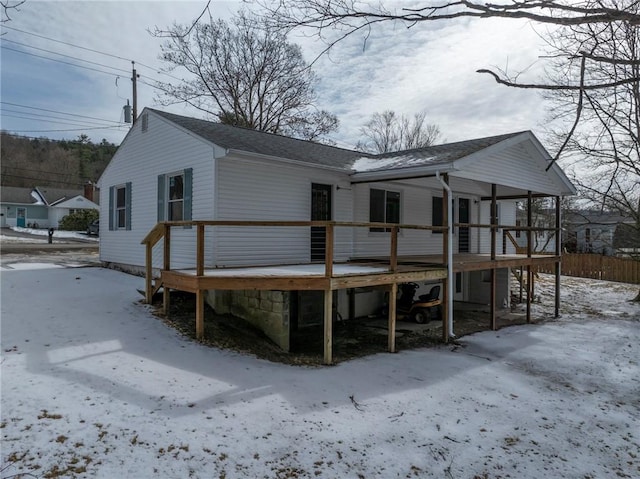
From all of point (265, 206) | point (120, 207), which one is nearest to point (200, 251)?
point (265, 206)

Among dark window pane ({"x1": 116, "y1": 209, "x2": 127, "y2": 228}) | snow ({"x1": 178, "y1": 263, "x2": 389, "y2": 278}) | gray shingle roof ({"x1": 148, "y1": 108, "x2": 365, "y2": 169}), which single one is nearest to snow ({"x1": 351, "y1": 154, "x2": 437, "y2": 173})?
gray shingle roof ({"x1": 148, "y1": 108, "x2": 365, "y2": 169})

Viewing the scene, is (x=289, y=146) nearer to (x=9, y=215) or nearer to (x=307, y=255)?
(x=307, y=255)

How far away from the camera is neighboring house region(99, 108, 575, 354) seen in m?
8.77

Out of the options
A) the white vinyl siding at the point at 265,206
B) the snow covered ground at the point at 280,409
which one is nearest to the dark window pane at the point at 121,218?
the snow covered ground at the point at 280,409

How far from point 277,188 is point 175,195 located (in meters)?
2.57

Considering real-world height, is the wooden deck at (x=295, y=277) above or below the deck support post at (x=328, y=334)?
above

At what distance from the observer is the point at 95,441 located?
11.5 feet

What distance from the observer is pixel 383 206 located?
12016 millimetres

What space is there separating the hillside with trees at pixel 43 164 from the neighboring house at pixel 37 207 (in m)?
4.93

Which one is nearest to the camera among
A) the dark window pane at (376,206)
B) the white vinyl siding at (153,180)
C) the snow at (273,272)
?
the snow at (273,272)

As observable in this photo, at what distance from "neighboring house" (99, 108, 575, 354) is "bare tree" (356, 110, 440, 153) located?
81.7 feet

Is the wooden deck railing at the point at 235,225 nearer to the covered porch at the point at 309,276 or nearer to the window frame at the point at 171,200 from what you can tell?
the covered porch at the point at 309,276

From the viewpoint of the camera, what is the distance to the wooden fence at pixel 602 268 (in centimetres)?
2183

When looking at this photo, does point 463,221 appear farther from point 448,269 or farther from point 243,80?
point 243,80
